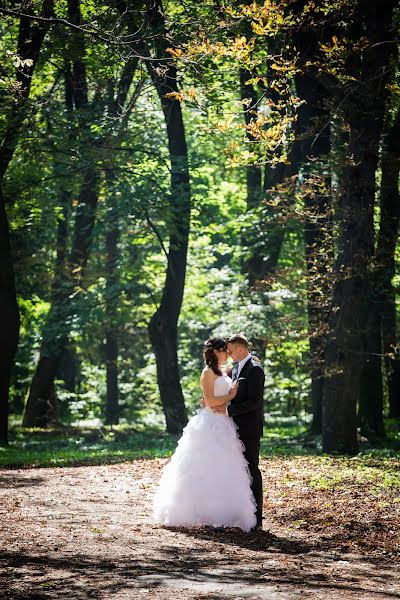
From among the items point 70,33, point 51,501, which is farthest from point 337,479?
point 70,33

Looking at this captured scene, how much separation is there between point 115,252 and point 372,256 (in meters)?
19.2

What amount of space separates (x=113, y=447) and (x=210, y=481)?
1216cm

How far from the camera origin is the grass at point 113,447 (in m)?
17.0

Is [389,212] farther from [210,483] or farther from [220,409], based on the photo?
[210,483]

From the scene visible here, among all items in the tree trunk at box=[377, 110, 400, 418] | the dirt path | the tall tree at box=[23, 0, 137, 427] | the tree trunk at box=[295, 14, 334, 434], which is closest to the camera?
the dirt path

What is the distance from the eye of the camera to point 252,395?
393 inches

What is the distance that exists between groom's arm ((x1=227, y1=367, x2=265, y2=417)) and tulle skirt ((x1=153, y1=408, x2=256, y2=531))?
20cm

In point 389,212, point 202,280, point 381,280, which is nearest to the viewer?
point 381,280

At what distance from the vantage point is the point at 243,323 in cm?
2430

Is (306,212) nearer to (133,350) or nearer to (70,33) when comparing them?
(70,33)

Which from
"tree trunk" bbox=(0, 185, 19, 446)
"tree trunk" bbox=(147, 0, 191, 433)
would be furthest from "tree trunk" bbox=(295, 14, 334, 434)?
"tree trunk" bbox=(0, 185, 19, 446)

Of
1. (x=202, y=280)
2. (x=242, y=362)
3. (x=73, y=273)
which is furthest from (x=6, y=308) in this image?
(x=202, y=280)

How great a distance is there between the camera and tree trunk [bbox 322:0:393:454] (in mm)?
15758

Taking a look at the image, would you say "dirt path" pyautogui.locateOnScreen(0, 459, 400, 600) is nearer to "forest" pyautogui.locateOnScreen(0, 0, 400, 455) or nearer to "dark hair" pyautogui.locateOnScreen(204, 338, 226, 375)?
"dark hair" pyautogui.locateOnScreen(204, 338, 226, 375)
